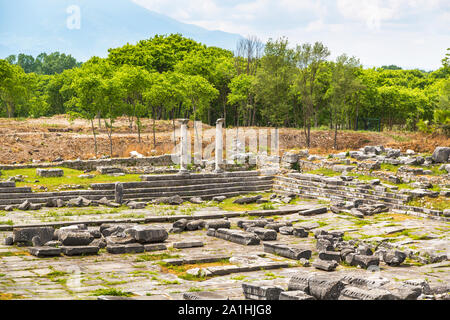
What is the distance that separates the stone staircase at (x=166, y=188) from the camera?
892 inches

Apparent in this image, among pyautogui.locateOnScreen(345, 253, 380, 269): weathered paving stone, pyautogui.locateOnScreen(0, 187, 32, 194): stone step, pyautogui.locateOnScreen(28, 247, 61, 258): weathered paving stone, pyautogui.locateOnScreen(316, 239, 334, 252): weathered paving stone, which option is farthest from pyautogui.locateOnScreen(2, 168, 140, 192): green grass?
pyautogui.locateOnScreen(345, 253, 380, 269): weathered paving stone

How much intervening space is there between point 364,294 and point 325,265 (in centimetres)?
412

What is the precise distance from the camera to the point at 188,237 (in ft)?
57.6

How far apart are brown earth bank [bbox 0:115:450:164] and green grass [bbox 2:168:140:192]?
6770mm

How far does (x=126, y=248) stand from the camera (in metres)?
15.0

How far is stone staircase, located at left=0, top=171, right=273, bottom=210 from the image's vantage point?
74.3 feet

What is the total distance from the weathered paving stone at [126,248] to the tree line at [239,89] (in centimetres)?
1853

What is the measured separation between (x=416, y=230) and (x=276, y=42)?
34.6 metres

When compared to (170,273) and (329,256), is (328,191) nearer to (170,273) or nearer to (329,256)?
(329,256)

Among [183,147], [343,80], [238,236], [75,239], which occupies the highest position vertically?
[343,80]

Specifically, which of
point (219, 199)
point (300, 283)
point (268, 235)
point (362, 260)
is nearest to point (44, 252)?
point (268, 235)

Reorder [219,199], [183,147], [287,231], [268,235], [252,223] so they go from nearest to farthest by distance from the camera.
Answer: [268,235], [287,231], [252,223], [219,199], [183,147]
